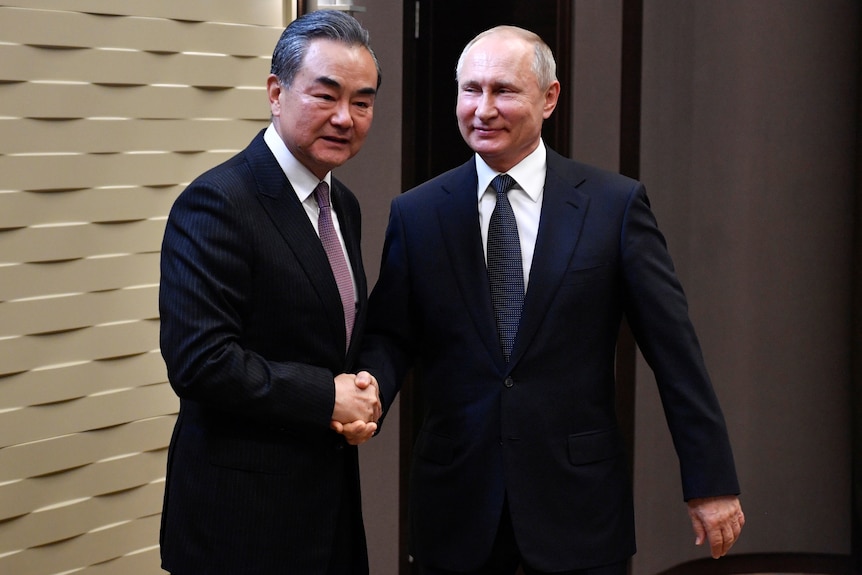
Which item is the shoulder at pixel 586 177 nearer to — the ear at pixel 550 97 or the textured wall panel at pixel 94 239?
the ear at pixel 550 97

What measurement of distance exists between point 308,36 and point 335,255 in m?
0.39

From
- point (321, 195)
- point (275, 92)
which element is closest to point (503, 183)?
point (321, 195)

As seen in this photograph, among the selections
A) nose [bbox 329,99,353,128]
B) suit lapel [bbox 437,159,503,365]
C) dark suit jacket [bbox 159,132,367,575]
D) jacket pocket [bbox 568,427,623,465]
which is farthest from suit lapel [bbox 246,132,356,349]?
jacket pocket [bbox 568,427,623,465]

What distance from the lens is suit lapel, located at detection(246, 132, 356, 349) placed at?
1939 millimetres

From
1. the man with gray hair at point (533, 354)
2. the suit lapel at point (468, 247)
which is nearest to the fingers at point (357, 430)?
the man with gray hair at point (533, 354)

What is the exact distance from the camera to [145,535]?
109 inches

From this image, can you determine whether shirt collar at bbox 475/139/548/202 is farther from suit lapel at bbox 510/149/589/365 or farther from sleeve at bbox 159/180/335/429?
sleeve at bbox 159/180/335/429

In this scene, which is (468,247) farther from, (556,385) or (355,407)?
(355,407)

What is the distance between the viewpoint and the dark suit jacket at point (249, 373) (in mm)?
1836

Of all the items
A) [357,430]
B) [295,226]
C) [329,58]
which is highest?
[329,58]

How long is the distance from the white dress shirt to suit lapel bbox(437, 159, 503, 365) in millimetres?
17

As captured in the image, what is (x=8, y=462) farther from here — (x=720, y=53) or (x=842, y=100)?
(x=842, y=100)

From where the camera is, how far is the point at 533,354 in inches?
82.7

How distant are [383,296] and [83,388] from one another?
806 mm
